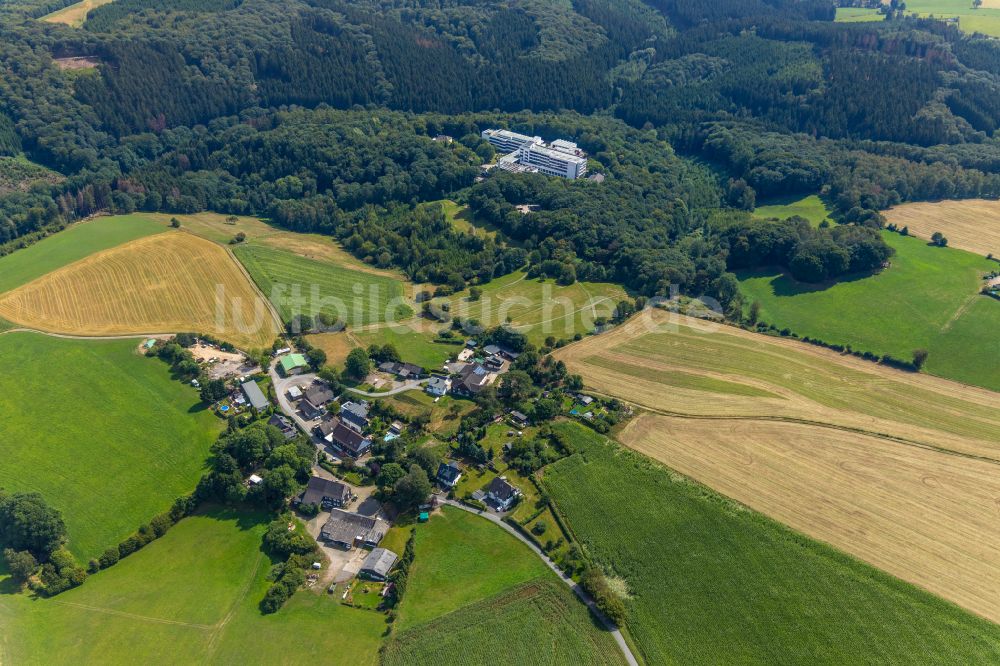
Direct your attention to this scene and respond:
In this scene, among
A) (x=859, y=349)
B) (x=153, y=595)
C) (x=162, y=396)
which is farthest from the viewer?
(x=859, y=349)

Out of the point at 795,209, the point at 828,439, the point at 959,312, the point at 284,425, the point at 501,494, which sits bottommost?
the point at 501,494

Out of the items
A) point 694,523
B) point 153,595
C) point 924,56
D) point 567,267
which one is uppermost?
point 924,56

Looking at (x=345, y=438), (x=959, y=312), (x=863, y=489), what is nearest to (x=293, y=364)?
(x=345, y=438)

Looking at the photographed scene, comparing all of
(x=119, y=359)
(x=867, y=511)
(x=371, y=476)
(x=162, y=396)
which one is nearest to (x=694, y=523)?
(x=867, y=511)

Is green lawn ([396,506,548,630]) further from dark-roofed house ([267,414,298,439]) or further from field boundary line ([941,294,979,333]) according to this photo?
field boundary line ([941,294,979,333])

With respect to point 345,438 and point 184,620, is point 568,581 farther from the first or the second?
→ point 184,620

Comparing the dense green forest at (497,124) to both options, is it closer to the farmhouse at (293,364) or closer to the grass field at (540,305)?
the grass field at (540,305)

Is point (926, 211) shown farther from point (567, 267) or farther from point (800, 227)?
point (567, 267)
